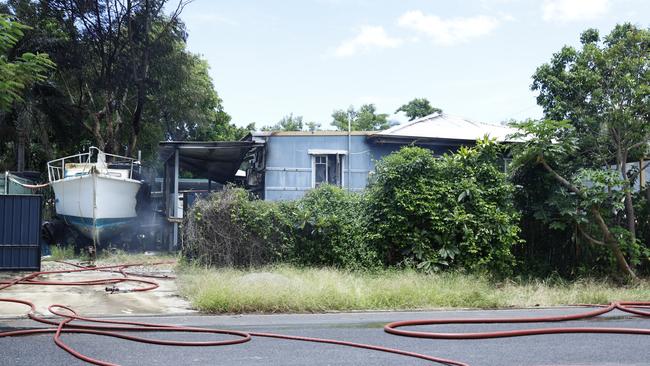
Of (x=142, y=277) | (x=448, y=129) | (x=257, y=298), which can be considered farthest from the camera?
(x=448, y=129)

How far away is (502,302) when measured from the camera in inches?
440

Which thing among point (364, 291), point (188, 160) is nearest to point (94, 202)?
point (188, 160)

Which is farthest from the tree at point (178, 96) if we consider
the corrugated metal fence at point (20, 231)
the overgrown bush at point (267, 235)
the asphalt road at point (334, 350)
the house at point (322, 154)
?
the asphalt road at point (334, 350)

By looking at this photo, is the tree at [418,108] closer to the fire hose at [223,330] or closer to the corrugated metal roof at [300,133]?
the corrugated metal roof at [300,133]

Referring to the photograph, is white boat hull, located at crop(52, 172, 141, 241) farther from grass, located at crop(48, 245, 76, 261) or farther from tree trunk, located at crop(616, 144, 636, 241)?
tree trunk, located at crop(616, 144, 636, 241)

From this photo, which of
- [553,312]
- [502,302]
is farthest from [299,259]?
[553,312]

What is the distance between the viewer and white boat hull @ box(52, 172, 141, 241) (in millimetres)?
18234

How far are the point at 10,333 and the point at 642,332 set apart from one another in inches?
322

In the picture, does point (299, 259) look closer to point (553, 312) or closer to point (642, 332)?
point (553, 312)

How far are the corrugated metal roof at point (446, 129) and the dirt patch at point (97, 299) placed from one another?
10.7m

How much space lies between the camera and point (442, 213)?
46.3ft

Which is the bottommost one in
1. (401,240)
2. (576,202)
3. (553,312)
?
(553,312)

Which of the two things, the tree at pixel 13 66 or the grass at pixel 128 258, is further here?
the grass at pixel 128 258

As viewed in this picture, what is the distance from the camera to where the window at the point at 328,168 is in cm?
2019
